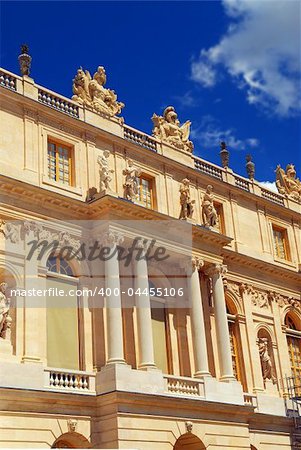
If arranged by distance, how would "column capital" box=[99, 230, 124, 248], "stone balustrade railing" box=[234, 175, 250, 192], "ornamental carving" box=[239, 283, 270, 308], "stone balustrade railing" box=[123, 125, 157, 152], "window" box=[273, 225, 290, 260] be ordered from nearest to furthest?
"column capital" box=[99, 230, 124, 248], "stone balustrade railing" box=[123, 125, 157, 152], "ornamental carving" box=[239, 283, 270, 308], "stone balustrade railing" box=[234, 175, 250, 192], "window" box=[273, 225, 290, 260]

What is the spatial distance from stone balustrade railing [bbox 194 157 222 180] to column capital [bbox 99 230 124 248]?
7.48 meters

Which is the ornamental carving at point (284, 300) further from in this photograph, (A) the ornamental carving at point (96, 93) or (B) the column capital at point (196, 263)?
(A) the ornamental carving at point (96, 93)

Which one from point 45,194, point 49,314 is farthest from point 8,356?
point 45,194

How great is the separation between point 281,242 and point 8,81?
1595 centimetres

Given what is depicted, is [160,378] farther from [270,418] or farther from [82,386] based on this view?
[270,418]

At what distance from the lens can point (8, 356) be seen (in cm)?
2155

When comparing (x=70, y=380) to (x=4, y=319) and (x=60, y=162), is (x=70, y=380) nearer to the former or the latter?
(x=4, y=319)

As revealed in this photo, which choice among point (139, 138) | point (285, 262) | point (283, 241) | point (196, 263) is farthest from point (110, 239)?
point (283, 241)

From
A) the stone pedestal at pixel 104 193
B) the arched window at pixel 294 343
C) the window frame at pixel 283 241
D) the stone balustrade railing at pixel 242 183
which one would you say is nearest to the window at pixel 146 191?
the stone pedestal at pixel 104 193

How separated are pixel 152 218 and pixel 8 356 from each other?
743 centimetres

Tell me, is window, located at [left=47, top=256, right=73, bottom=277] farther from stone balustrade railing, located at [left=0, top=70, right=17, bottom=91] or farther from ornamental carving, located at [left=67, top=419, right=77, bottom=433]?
stone balustrade railing, located at [left=0, top=70, right=17, bottom=91]

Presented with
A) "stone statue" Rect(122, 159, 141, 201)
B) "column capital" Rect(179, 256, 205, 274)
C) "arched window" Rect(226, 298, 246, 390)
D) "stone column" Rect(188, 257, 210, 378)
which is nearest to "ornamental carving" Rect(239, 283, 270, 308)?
"arched window" Rect(226, 298, 246, 390)

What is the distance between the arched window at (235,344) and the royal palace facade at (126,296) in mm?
55

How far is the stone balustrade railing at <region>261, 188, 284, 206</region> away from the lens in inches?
1375
